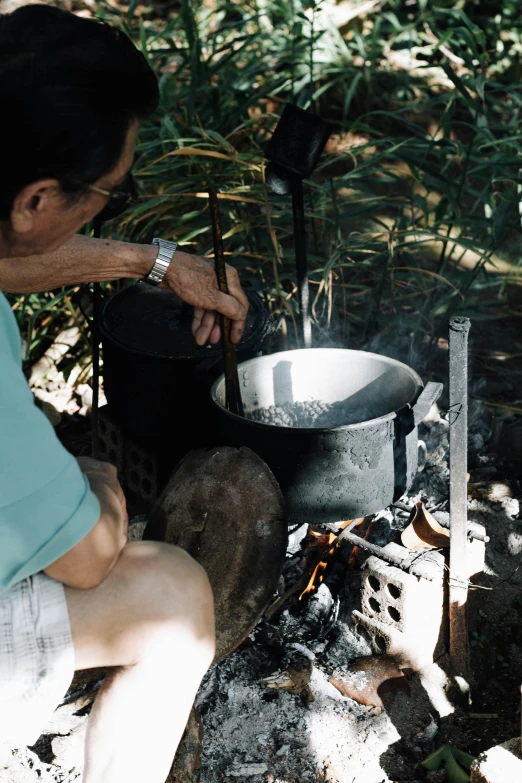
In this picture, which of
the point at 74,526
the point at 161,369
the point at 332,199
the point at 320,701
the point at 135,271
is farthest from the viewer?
the point at 332,199

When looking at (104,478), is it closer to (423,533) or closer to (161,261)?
(161,261)

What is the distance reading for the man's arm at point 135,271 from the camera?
241 cm

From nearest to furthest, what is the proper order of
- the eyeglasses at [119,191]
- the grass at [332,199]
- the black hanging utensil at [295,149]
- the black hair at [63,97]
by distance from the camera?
the black hair at [63,97]
the eyeglasses at [119,191]
the black hanging utensil at [295,149]
the grass at [332,199]

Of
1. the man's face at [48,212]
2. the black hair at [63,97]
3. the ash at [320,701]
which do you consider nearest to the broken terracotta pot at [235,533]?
the ash at [320,701]

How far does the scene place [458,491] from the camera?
7.53ft

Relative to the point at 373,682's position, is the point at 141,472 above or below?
above

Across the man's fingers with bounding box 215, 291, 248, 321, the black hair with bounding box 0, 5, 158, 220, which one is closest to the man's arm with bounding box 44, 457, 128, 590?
the black hair with bounding box 0, 5, 158, 220

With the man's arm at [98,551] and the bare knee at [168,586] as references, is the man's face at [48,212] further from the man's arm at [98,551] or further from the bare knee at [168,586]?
the bare knee at [168,586]

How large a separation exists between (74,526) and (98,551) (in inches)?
4.0

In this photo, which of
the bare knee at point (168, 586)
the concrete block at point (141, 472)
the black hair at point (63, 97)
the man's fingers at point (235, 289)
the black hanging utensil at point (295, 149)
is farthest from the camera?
the concrete block at point (141, 472)

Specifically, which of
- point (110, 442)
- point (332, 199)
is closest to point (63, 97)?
point (110, 442)

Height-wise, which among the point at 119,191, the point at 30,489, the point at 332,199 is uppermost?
the point at 119,191

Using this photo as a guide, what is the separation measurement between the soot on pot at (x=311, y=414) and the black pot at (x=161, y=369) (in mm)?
211

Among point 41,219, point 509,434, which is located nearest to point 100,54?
point 41,219
